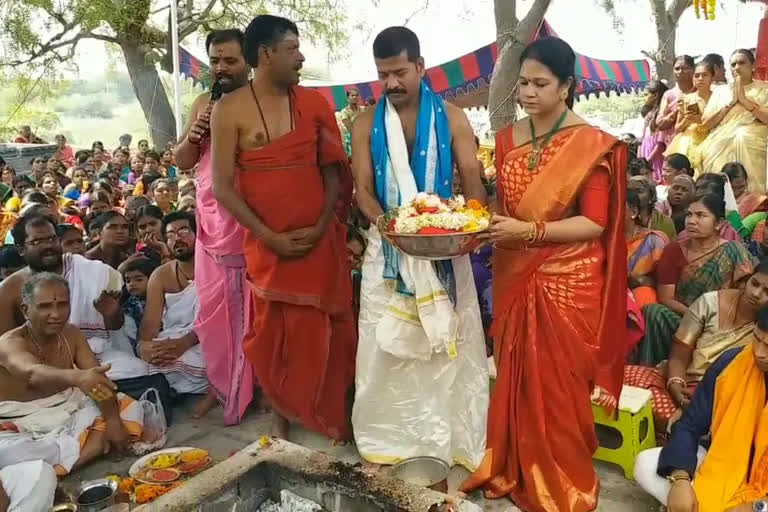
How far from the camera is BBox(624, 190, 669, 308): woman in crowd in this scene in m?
4.56

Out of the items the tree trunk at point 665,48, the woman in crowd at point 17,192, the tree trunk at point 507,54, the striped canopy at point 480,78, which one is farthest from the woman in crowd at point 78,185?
the tree trunk at point 665,48

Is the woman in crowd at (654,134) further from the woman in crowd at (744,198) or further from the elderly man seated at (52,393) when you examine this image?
the elderly man seated at (52,393)

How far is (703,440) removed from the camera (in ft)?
10.0

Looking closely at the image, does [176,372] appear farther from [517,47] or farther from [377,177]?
[517,47]

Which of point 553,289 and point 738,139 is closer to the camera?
point 553,289

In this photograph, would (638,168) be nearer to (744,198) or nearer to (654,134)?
(744,198)

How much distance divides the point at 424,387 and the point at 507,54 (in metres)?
6.02

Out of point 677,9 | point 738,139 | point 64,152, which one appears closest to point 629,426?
point 738,139

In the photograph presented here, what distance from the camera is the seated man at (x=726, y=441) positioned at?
8.82ft

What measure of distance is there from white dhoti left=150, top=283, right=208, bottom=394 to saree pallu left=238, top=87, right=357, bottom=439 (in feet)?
2.92

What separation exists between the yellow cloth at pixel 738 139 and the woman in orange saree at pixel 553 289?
17.0 ft

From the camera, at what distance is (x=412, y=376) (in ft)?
10.8

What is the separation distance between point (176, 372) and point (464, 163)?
2369 mm

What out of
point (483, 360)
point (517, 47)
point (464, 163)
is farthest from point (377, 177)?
point (517, 47)
